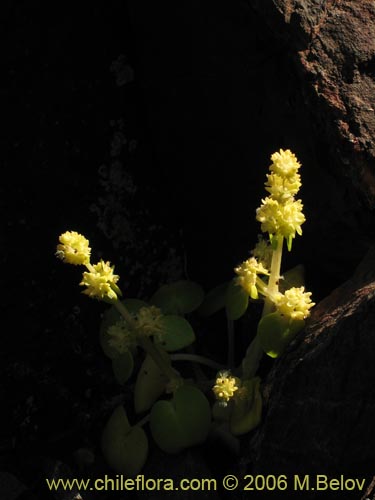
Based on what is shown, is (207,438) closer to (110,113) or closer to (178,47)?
(110,113)

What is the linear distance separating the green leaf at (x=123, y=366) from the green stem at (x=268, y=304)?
270mm

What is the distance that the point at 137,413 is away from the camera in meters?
2.07

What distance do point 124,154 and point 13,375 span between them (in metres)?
0.62

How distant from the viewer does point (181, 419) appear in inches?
74.8

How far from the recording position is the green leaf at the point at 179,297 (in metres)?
2.11

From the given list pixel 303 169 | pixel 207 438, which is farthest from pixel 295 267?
pixel 207 438

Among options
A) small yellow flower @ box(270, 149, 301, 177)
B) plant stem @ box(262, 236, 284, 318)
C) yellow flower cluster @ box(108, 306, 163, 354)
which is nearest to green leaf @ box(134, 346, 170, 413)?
yellow flower cluster @ box(108, 306, 163, 354)

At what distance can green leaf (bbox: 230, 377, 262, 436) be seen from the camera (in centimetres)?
185

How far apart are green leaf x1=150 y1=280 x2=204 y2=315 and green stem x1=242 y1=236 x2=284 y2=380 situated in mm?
231

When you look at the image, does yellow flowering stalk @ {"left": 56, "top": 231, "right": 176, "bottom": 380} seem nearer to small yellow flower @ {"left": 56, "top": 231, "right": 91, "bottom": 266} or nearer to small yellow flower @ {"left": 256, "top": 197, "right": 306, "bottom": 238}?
small yellow flower @ {"left": 56, "top": 231, "right": 91, "bottom": 266}

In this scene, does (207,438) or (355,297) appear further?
(207,438)

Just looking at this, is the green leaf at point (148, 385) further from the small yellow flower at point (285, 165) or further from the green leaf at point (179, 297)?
the small yellow flower at point (285, 165)

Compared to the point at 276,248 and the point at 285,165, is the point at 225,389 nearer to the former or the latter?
the point at 276,248

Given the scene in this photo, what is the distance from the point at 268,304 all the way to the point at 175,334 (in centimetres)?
24
